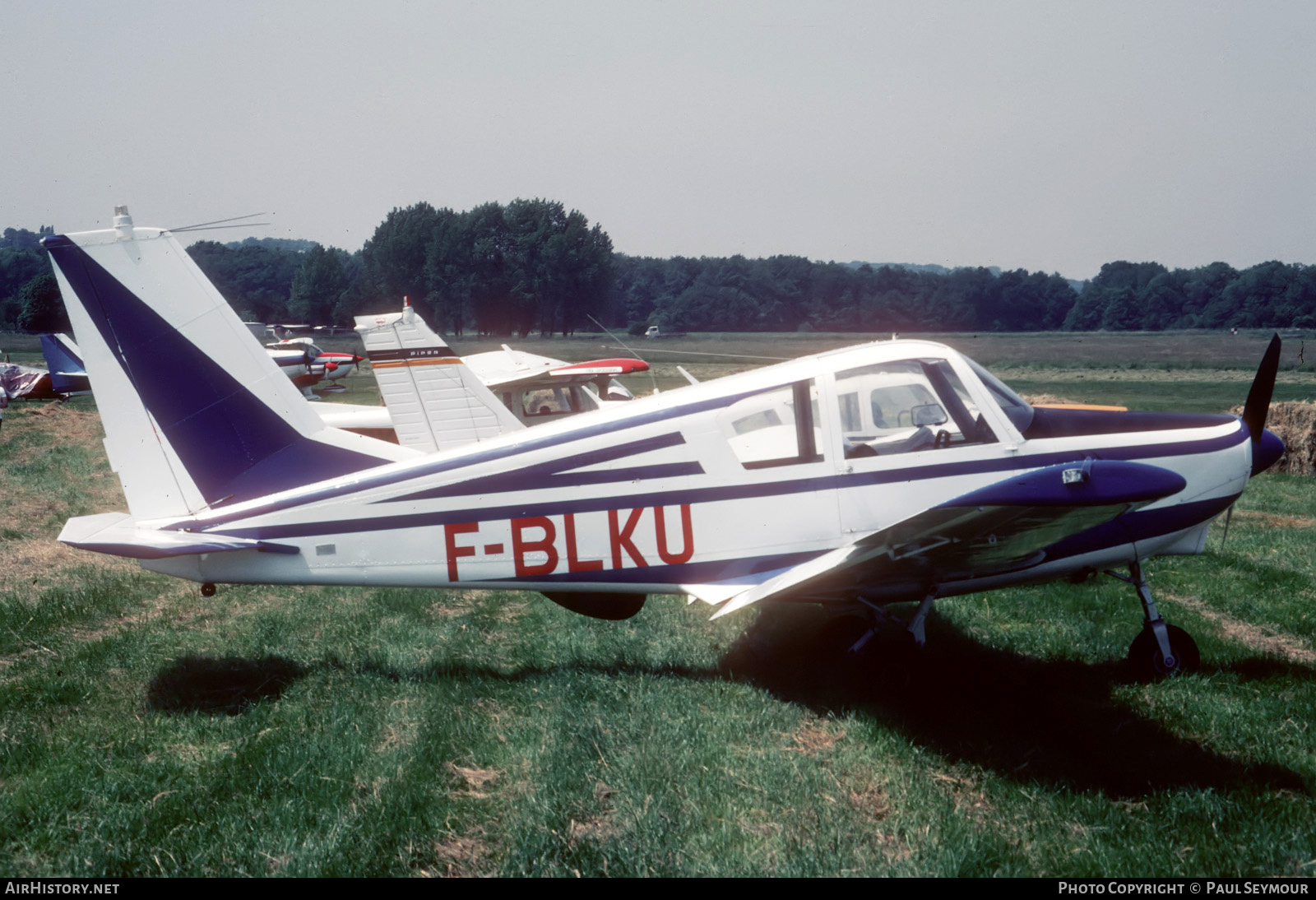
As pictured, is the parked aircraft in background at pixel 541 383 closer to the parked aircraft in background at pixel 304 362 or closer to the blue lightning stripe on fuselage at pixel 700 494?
the blue lightning stripe on fuselage at pixel 700 494

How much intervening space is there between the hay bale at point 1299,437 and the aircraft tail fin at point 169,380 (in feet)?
49.2

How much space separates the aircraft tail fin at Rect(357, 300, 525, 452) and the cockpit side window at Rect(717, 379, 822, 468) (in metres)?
6.93

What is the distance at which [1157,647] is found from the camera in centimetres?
543

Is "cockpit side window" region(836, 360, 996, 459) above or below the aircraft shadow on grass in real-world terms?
above

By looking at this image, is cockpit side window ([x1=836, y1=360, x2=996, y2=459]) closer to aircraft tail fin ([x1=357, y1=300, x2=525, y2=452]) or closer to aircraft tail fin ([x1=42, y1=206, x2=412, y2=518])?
aircraft tail fin ([x1=42, y1=206, x2=412, y2=518])

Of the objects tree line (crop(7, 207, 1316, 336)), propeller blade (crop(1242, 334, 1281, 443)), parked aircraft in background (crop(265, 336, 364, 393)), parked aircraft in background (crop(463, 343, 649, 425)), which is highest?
tree line (crop(7, 207, 1316, 336))

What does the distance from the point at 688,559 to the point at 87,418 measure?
79.5 ft

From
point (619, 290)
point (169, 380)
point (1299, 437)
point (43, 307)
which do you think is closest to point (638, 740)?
point (169, 380)

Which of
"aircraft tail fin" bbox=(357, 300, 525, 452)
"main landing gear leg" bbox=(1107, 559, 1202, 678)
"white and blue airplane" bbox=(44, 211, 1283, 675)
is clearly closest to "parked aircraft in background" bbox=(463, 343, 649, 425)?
"aircraft tail fin" bbox=(357, 300, 525, 452)

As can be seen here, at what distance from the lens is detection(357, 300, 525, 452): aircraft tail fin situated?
1157 cm

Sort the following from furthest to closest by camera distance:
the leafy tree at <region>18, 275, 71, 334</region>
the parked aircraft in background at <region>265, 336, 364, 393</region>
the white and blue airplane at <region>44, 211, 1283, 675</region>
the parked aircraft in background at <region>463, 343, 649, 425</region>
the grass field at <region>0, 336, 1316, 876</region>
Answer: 1. the leafy tree at <region>18, 275, 71, 334</region>
2. the parked aircraft in background at <region>265, 336, 364, 393</region>
3. the parked aircraft in background at <region>463, 343, 649, 425</region>
4. the white and blue airplane at <region>44, 211, 1283, 675</region>
5. the grass field at <region>0, 336, 1316, 876</region>

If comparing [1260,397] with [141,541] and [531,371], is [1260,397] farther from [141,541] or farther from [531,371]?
[531,371]

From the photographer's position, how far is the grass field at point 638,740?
3.65m

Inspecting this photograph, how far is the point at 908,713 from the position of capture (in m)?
5.04
